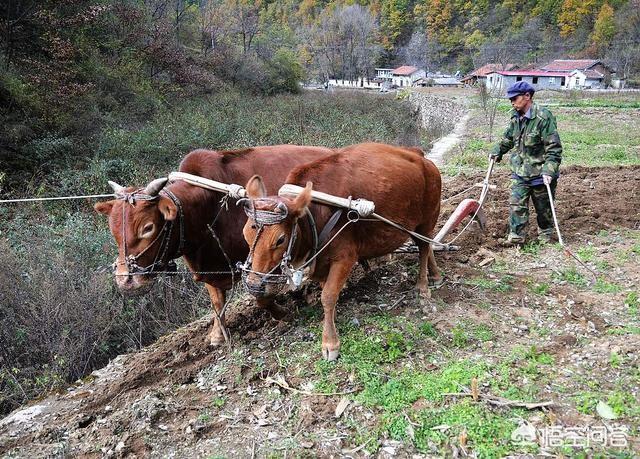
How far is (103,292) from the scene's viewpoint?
6.63 metres

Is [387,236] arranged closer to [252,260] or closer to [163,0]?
[252,260]

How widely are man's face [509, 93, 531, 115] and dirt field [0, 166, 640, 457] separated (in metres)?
1.98

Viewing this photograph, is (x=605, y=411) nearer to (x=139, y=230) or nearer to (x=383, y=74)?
(x=139, y=230)

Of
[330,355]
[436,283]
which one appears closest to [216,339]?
[330,355]

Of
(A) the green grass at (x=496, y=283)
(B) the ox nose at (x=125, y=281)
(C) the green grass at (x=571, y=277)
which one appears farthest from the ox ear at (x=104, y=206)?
(C) the green grass at (x=571, y=277)

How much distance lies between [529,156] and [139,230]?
4939 mm

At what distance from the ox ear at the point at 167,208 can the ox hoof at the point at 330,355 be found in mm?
1764

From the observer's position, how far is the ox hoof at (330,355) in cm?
414

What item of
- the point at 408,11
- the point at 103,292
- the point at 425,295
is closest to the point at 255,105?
the point at 103,292

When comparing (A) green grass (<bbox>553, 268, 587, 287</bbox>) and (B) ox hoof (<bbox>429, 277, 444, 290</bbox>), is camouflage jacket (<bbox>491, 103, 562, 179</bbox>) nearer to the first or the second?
(A) green grass (<bbox>553, 268, 587, 287</bbox>)

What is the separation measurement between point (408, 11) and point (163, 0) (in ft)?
254

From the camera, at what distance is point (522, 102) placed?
19.8 ft

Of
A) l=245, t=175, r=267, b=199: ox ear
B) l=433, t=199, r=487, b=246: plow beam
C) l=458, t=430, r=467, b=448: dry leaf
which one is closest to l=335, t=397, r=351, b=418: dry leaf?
l=458, t=430, r=467, b=448: dry leaf

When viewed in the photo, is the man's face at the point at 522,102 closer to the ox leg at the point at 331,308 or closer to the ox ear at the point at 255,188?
the ox leg at the point at 331,308
